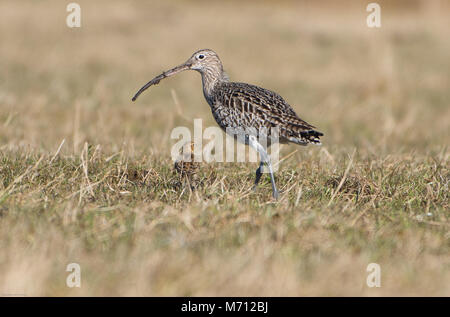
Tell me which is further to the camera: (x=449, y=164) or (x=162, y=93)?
(x=162, y=93)

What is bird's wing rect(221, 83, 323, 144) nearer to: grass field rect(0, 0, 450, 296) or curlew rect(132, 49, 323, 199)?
curlew rect(132, 49, 323, 199)

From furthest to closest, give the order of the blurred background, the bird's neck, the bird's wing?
the blurred background
the bird's neck
the bird's wing

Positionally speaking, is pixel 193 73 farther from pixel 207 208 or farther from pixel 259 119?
pixel 207 208

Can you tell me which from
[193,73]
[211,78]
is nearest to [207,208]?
[211,78]

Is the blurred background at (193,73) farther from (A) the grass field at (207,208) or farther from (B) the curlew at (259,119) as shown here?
(B) the curlew at (259,119)

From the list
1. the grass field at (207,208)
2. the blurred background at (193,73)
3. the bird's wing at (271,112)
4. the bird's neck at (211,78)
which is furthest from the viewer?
the blurred background at (193,73)

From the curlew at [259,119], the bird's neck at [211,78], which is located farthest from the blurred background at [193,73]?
the curlew at [259,119]

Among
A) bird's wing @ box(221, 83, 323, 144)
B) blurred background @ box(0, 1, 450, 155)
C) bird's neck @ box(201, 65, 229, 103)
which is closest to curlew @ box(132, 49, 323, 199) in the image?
bird's wing @ box(221, 83, 323, 144)

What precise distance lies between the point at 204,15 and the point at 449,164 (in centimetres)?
1700

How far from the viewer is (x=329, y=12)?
2775 centimetres

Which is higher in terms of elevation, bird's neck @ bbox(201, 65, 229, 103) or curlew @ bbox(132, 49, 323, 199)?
bird's neck @ bbox(201, 65, 229, 103)

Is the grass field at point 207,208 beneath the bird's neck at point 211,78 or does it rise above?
beneath
